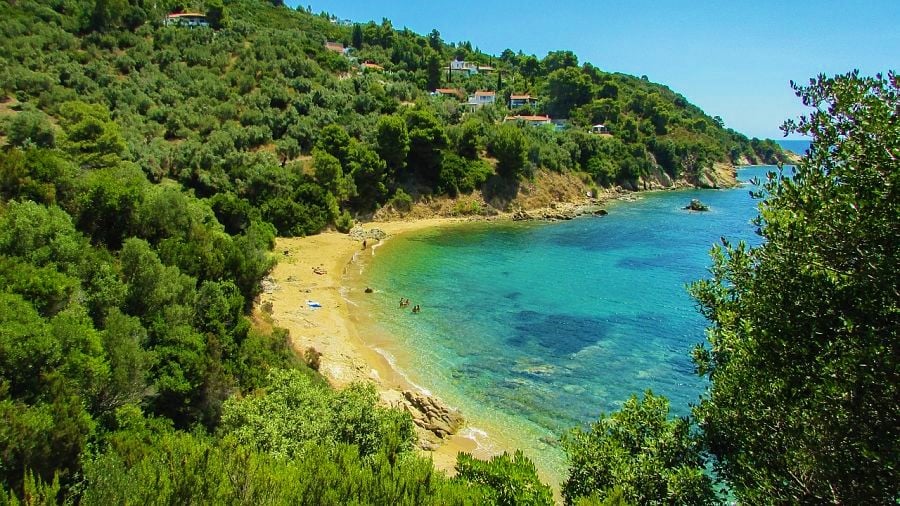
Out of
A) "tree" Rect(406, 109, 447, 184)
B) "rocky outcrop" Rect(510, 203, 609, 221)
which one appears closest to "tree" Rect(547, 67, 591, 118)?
"rocky outcrop" Rect(510, 203, 609, 221)

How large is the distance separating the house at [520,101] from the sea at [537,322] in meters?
63.6

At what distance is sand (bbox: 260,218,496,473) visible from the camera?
878 inches

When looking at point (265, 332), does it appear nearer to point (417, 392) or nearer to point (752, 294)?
point (417, 392)

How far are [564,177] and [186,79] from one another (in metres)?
55.0

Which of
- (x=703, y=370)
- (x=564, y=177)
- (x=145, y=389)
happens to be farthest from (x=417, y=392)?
(x=564, y=177)

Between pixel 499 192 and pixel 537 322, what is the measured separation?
3990 cm

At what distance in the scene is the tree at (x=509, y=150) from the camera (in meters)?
67.6

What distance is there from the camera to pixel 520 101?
115 m

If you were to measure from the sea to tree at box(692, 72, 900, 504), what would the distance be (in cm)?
227

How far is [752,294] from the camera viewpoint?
8.95 meters

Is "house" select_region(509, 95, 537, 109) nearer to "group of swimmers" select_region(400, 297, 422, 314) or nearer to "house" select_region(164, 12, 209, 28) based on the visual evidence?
"house" select_region(164, 12, 209, 28)

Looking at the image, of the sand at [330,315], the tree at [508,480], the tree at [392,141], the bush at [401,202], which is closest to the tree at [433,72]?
the tree at [392,141]

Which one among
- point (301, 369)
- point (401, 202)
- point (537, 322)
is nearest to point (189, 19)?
point (401, 202)

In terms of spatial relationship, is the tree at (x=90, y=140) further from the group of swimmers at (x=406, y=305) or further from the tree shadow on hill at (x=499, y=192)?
the tree shadow on hill at (x=499, y=192)
